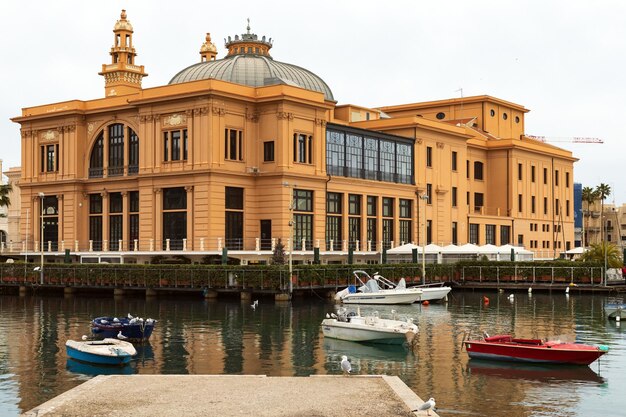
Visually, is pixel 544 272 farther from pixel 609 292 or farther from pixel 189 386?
pixel 189 386

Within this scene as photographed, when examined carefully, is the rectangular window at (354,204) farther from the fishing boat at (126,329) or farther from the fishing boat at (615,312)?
the fishing boat at (126,329)

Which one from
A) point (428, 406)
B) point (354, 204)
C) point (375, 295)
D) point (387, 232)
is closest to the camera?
point (428, 406)

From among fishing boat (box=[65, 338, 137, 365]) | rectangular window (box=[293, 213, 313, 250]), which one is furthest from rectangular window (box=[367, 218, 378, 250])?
fishing boat (box=[65, 338, 137, 365])

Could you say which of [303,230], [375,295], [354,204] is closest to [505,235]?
[354,204]

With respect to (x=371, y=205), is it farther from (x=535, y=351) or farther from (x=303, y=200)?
(x=535, y=351)

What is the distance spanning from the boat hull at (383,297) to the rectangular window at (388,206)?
89.9 feet

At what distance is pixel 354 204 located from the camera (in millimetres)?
Result: 94688

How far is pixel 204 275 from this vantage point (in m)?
73.6

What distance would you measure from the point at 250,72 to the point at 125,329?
179ft

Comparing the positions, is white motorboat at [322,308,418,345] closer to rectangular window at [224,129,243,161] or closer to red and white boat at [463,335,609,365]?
red and white boat at [463,335,609,365]

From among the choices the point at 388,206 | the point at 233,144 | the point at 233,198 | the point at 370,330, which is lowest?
the point at 370,330

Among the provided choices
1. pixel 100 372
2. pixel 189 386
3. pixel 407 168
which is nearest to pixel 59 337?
pixel 100 372

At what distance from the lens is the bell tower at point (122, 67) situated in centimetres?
10156

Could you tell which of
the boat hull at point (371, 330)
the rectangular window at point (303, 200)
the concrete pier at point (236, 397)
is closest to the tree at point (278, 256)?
the rectangular window at point (303, 200)
